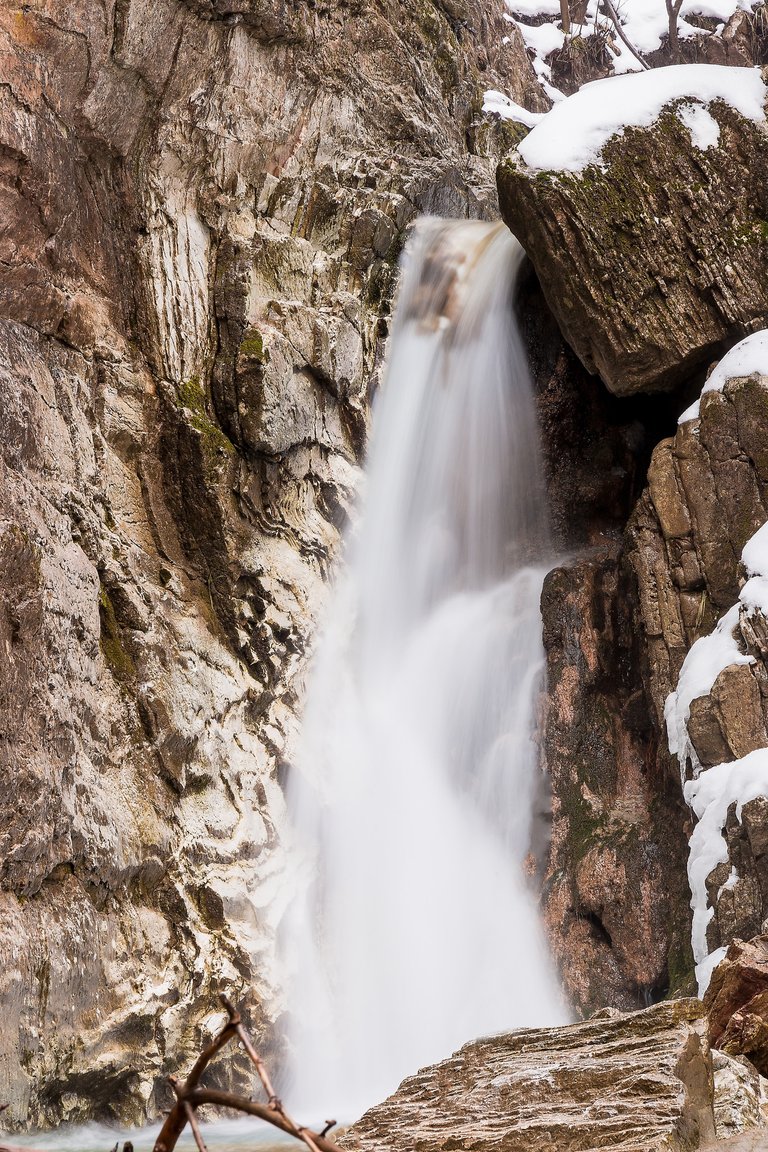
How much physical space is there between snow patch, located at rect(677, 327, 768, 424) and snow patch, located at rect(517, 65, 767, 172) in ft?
7.76

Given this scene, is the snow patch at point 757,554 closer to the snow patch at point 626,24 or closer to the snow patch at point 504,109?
the snow patch at point 504,109

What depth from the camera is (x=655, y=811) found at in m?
8.92

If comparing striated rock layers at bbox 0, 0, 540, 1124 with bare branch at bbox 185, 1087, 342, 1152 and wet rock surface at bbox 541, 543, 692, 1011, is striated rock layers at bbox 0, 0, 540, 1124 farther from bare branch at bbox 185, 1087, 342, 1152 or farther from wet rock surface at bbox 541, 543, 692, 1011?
bare branch at bbox 185, 1087, 342, 1152

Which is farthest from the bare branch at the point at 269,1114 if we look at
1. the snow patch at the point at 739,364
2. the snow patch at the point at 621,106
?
the snow patch at the point at 621,106

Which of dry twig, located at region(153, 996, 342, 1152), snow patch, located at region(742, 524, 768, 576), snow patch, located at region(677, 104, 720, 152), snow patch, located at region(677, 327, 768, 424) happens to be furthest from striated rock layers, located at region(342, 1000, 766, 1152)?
snow patch, located at region(677, 104, 720, 152)

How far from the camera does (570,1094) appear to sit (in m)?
4.00

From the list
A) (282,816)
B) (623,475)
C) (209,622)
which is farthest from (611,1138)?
(623,475)

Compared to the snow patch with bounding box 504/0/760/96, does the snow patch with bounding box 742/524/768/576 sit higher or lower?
lower

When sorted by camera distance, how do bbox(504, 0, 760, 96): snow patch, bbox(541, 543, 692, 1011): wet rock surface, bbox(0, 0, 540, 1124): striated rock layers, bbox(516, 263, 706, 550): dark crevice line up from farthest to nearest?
bbox(504, 0, 760, 96): snow patch, bbox(516, 263, 706, 550): dark crevice, bbox(541, 543, 692, 1011): wet rock surface, bbox(0, 0, 540, 1124): striated rock layers

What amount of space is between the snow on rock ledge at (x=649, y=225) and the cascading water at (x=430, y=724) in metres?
1.89

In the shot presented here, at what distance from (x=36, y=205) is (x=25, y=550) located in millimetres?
3318

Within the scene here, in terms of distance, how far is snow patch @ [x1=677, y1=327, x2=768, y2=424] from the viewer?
931 cm

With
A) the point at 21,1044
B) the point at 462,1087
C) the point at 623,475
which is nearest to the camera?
the point at 462,1087

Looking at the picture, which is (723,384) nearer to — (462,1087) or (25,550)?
(25,550)
